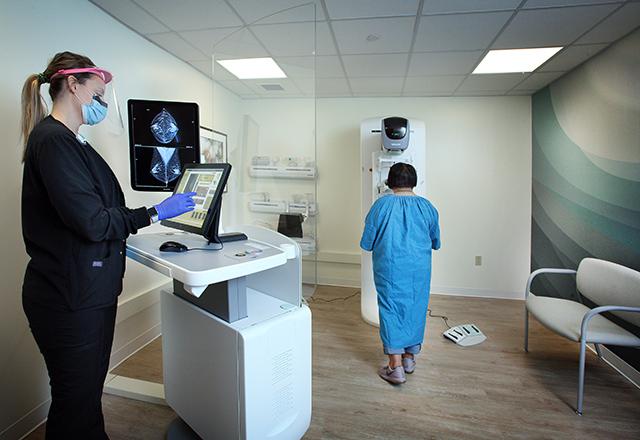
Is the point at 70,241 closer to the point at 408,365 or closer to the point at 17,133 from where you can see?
the point at 17,133

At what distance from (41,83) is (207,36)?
141 centimetres

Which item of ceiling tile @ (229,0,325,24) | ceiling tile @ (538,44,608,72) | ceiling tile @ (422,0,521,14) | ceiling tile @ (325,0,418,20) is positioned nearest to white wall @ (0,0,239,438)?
ceiling tile @ (229,0,325,24)

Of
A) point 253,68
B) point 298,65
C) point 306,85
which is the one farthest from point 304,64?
point 253,68

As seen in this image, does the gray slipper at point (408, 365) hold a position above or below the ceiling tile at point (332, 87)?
below

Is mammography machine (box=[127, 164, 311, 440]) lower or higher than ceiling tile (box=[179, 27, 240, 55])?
lower

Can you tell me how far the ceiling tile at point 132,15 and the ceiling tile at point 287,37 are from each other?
62 cm

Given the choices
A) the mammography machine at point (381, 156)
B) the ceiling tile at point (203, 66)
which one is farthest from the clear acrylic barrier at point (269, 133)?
the mammography machine at point (381, 156)

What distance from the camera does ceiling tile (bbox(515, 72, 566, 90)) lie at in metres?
2.90

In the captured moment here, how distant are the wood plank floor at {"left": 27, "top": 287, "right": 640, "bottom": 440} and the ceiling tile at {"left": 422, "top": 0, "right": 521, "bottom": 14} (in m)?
2.17

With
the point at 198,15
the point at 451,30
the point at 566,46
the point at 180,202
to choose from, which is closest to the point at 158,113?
the point at 198,15

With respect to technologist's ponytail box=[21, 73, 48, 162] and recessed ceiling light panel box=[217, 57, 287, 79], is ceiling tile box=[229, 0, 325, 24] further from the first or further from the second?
technologist's ponytail box=[21, 73, 48, 162]

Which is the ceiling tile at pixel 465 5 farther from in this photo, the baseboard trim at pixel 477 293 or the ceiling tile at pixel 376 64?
the baseboard trim at pixel 477 293

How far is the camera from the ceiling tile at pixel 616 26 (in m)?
1.89

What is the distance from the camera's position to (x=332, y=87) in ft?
11.2
